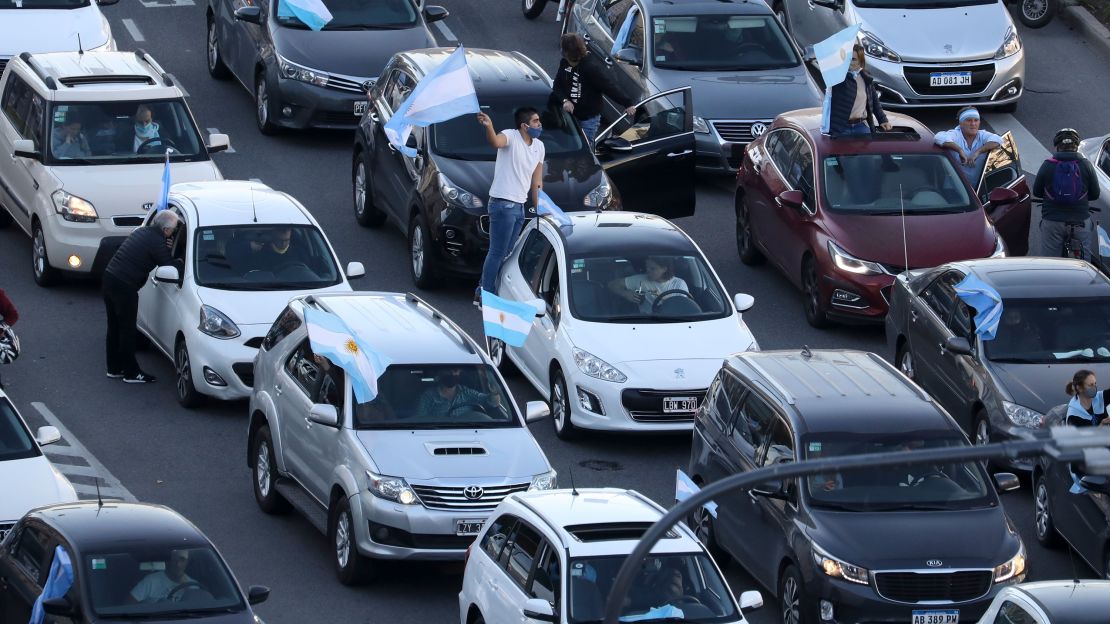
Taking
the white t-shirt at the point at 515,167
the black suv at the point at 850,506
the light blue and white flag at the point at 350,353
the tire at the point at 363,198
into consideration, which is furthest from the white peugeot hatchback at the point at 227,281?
the black suv at the point at 850,506

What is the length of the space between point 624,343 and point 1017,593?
21.8 feet

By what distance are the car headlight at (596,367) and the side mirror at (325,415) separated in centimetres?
315

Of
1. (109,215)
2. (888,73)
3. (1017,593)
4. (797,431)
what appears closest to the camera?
(1017,593)

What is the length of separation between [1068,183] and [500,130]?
19.5ft

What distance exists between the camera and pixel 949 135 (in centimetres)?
2358

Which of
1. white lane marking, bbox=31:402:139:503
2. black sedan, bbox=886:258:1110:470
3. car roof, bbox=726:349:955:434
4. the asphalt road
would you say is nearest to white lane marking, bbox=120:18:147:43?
the asphalt road

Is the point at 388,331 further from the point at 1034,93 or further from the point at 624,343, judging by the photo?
the point at 1034,93

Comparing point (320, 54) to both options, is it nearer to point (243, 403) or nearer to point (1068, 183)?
point (243, 403)

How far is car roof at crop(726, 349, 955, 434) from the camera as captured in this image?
16594 mm

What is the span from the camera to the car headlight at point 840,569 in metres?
15.4

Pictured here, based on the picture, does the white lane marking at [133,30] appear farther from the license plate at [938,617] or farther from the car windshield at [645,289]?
the license plate at [938,617]

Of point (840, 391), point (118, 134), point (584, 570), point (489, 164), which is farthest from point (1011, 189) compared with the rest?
point (584, 570)

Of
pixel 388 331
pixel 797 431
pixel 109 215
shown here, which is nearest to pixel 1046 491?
pixel 797 431

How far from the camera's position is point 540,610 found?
1385 cm
